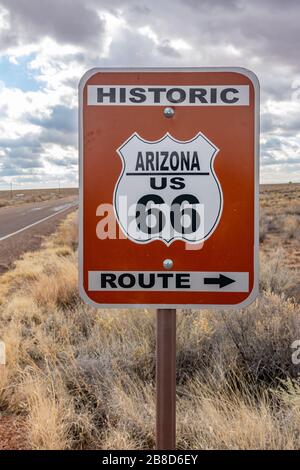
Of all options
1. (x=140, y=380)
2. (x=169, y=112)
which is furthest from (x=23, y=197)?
(x=169, y=112)

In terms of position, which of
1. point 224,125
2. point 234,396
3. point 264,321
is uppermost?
point 224,125

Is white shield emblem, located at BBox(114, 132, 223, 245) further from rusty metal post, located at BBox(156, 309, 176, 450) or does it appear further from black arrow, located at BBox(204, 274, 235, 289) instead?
rusty metal post, located at BBox(156, 309, 176, 450)

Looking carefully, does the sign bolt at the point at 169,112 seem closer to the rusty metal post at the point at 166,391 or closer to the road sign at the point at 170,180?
the road sign at the point at 170,180

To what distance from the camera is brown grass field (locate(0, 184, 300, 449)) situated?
321 centimetres

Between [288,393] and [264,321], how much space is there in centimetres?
90

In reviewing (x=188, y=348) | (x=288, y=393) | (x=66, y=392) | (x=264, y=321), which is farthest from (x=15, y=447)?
(x=264, y=321)

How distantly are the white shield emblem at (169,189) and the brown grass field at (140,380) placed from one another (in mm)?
1519

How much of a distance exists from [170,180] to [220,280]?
540mm

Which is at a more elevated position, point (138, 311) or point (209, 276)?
point (209, 276)

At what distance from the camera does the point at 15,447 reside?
3.27 metres

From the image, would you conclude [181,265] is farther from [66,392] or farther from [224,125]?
[66,392]
